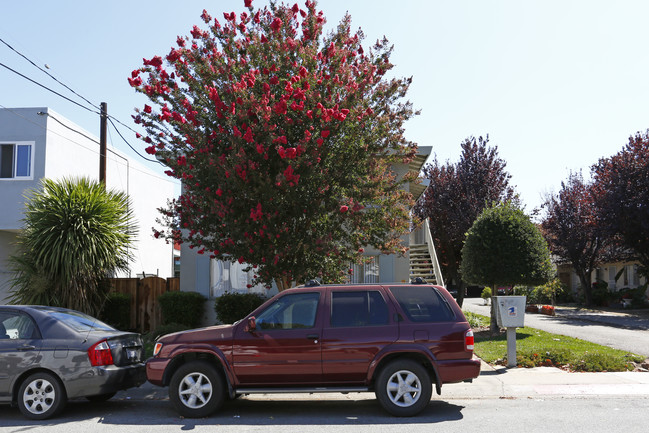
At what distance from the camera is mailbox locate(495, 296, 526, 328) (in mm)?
10773

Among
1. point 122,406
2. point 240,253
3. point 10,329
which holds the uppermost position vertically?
point 240,253

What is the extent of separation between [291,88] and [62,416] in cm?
569

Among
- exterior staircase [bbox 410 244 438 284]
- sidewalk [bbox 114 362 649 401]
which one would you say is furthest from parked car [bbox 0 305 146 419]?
exterior staircase [bbox 410 244 438 284]

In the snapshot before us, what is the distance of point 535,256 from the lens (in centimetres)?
1510

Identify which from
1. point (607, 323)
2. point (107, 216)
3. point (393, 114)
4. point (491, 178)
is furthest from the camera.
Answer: point (491, 178)

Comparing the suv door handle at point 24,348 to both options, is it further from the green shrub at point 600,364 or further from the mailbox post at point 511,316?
the green shrub at point 600,364

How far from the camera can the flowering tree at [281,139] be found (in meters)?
9.68

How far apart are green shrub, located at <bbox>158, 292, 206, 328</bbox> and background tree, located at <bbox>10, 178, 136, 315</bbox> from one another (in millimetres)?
1610

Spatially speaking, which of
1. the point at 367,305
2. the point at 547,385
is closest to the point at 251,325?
the point at 367,305

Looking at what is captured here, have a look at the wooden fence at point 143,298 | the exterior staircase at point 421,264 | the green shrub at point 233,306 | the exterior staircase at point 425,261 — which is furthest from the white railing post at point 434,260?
the wooden fence at point 143,298

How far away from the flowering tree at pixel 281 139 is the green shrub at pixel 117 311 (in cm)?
565

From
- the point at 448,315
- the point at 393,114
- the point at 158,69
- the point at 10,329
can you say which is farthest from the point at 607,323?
the point at 10,329

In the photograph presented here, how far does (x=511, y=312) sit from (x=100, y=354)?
275 inches

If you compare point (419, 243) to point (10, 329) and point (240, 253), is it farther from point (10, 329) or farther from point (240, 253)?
point (10, 329)
